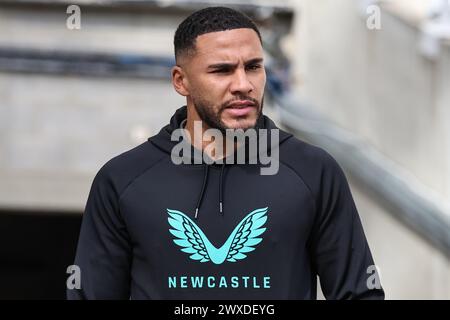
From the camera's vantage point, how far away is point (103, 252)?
335 cm

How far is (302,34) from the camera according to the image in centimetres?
927

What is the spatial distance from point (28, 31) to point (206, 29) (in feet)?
19.9

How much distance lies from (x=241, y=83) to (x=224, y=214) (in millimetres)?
434

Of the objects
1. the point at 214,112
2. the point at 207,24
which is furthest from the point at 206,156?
the point at 207,24

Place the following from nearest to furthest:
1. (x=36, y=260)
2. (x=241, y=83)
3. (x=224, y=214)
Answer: (x=241, y=83) < (x=224, y=214) < (x=36, y=260)

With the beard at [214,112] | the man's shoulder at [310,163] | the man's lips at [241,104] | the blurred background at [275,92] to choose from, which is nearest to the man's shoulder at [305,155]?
the man's shoulder at [310,163]

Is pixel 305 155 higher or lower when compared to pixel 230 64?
lower

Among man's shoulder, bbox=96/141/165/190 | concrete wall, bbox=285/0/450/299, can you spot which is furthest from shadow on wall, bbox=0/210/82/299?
man's shoulder, bbox=96/141/165/190

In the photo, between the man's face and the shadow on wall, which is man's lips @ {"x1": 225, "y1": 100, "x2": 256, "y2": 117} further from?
the shadow on wall

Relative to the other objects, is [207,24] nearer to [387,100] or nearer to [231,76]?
[231,76]

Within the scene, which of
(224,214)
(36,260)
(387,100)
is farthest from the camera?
Result: (36,260)

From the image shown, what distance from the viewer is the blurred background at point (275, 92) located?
8602mm
